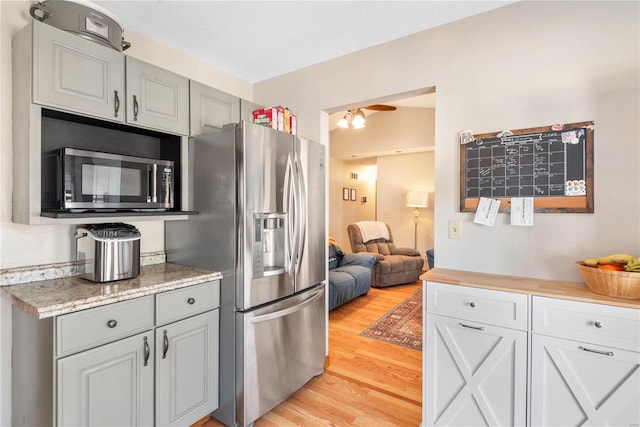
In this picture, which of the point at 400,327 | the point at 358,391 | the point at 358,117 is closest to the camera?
the point at 358,391

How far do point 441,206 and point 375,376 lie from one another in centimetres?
146

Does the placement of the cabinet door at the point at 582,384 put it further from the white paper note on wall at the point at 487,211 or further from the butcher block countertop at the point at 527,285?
the white paper note on wall at the point at 487,211

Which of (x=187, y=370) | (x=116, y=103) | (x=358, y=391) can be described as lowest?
(x=358, y=391)

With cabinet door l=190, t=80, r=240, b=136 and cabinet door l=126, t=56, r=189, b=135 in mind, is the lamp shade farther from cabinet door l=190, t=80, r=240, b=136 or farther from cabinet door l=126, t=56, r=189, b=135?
cabinet door l=126, t=56, r=189, b=135

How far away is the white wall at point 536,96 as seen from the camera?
1.62 m

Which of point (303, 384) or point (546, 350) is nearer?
point (546, 350)

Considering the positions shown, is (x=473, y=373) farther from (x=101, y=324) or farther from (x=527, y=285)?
(x=101, y=324)

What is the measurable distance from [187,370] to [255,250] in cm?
77

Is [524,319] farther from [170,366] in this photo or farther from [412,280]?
[412,280]

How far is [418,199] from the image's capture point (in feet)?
20.0

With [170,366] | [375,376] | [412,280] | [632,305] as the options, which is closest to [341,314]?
[375,376]

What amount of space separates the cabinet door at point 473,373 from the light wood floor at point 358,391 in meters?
0.38

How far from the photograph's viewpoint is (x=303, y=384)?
7.63 feet

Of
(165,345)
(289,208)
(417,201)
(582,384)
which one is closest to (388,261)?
(417,201)
